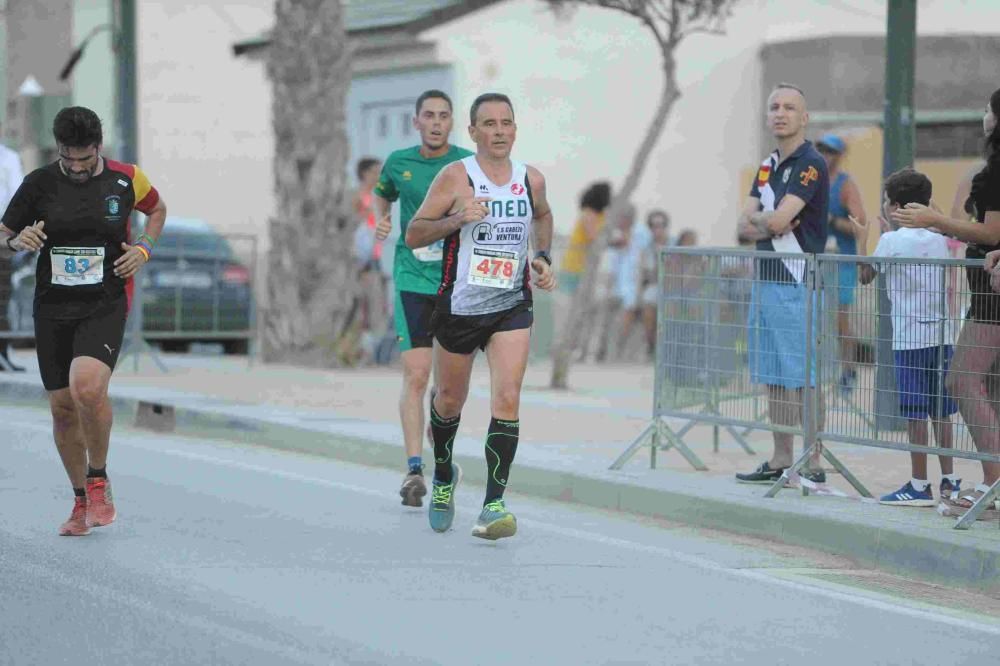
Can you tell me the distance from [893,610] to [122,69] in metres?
12.2

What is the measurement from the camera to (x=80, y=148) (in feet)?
29.2

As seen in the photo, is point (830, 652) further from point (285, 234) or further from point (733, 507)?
point (285, 234)

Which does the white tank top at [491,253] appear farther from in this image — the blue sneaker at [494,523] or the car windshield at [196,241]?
the car windshield at [196,241]

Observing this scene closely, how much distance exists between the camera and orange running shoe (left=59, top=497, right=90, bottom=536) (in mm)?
9039

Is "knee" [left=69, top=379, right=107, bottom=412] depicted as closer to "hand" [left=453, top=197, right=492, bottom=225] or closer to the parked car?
"hand" [left=453, top=197, right=492, bottom=225]

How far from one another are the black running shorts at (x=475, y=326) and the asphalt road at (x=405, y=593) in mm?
901

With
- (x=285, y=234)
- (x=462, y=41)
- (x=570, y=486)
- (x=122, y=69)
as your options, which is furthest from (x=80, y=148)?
(x=462, y=41)

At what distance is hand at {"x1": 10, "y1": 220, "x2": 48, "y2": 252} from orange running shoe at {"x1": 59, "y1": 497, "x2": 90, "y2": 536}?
1.18m

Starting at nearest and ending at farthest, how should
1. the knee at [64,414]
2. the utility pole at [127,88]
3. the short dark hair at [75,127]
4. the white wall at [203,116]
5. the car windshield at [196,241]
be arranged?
the short dark hair at [75,127] < the knee at [64,414] < the utility pole at [127,88] < the car windshield at [196,241] < the white wall at [203,116]

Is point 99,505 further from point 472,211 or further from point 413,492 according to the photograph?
point 472,211

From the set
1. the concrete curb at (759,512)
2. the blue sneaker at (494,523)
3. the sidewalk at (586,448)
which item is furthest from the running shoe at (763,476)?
the blue sneaker at (494,523)

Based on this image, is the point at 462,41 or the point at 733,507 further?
the point at 462,41

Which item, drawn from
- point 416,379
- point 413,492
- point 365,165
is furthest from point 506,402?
point 365,165

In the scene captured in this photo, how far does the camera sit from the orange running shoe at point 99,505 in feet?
30.1
